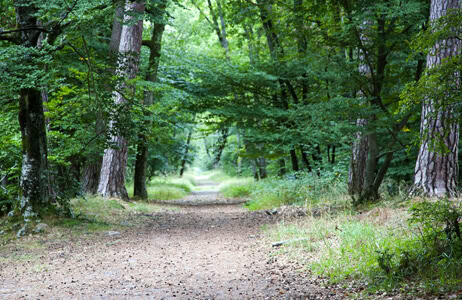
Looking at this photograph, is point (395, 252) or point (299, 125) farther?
point (299, 125)

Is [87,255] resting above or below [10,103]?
below

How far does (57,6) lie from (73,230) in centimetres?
375

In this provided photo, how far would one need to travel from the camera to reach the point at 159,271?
4.83 m

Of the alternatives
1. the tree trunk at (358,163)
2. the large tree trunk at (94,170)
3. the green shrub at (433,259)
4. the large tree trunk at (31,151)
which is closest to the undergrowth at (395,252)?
the green shrub at (433,259)

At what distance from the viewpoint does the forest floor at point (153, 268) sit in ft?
13.0

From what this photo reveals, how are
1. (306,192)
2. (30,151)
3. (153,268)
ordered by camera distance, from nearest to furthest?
(153,268) < (30,151) < (306,192)

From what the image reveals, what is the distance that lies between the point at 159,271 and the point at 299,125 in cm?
516

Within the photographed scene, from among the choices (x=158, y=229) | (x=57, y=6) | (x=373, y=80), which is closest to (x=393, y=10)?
(x=373, y=80)

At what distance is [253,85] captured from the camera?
516 inches

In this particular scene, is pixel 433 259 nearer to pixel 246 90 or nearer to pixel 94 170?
pixel 94 170

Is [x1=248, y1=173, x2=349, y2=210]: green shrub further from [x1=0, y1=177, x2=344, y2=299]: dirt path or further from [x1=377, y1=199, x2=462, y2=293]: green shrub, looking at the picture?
[x1=377, y1=199, x2=462, y2=293]: green shrub

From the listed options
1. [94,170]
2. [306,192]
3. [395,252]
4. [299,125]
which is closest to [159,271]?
[395,252]

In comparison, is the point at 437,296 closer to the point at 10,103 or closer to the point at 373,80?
the point at 373,80

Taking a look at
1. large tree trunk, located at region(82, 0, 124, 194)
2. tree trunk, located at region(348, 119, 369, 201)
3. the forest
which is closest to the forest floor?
the forest
